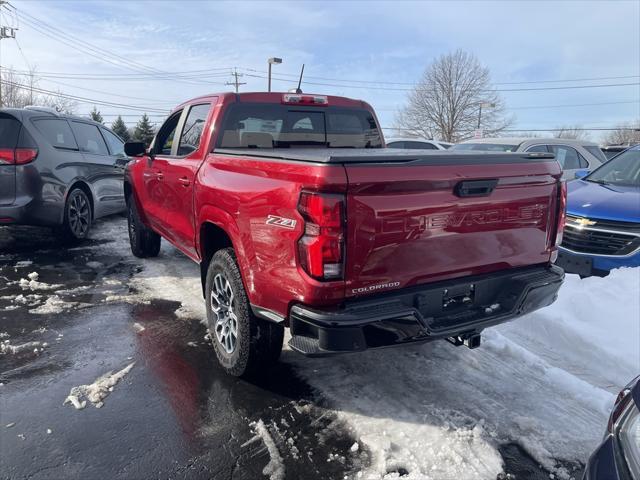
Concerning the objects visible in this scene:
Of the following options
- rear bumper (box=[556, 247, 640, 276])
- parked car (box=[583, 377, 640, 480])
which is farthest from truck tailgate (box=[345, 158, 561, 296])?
rear bumper (box=[556, 247, 640, 276])

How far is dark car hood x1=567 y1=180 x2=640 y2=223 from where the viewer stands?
5438mm

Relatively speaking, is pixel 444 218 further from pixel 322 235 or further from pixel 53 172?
pixel 53 172

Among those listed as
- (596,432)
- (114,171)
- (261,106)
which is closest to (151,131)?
(114,171)

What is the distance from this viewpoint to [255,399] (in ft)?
10.1

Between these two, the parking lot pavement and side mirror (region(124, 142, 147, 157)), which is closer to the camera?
the parking lot pavement

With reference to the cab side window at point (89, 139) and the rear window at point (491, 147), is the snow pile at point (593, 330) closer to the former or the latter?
the rear window at point (491, 147)

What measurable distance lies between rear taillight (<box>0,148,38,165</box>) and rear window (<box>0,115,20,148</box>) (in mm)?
77

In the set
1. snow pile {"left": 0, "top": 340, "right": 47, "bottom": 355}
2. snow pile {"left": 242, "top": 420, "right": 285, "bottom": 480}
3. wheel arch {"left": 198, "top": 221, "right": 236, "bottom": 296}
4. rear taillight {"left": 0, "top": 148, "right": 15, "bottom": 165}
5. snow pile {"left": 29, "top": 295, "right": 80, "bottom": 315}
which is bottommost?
snow pile {"left": 242, "top": 420, "right": 285, "bottom": 480}

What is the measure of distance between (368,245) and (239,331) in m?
1.20

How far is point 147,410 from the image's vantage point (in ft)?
9.71

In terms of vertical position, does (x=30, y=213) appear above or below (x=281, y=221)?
below

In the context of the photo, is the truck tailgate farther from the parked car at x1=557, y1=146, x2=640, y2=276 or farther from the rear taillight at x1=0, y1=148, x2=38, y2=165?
the rear taillight at x1=0, y1=148, x2=38, y2=165

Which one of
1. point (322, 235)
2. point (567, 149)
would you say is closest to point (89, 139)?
point (322, 235)

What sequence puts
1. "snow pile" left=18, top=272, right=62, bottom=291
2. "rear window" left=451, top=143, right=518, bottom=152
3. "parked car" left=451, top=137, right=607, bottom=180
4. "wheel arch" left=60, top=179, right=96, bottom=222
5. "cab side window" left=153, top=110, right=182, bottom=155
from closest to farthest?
"cab side window" left=153, top=110, right=182, bottom=155
"snow pile" left=18, top=272, right=62, bottom=291
"wheel arch" left=60, top=179, right=96, bottom=222
"rear window" left=451, top=143, right=518, bottom=152
"parked car" left=451, top=137, right=607, bottom=180
